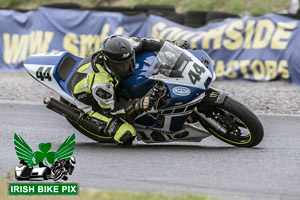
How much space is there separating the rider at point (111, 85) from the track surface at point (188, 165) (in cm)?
30

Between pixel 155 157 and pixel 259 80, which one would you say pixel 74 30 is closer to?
pixel 259 80

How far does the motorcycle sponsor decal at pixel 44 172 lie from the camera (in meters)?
4.95

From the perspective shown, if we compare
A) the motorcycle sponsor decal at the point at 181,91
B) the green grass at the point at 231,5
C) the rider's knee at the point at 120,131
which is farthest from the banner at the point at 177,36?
the motorcycle sponsor decal at the point at 181,91

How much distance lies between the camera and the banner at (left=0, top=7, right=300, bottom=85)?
1290 centimetres

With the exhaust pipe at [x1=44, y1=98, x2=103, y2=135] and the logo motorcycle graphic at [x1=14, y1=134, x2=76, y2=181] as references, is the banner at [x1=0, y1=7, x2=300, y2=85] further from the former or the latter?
the logo motorcycle graphic at [x1=14, y1=134, x2=76, y2=181]

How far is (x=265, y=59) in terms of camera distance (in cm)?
1298

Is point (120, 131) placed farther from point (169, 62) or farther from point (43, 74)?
point (43, 74)

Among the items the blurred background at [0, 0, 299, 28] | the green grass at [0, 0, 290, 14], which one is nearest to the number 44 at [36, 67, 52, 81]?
the blurred background at [0, 0, 299, 28]

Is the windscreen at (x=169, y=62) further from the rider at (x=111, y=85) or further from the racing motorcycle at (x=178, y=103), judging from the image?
the rider at (x=111, y=85)

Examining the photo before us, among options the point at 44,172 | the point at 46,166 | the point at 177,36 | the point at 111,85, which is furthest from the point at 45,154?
the point at 177,36

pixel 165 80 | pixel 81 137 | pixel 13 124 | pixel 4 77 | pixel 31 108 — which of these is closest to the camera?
pixel 165 80

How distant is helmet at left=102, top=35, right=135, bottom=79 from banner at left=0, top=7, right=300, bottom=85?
274 inches

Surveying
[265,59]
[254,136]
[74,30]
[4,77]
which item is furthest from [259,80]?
[254,136]

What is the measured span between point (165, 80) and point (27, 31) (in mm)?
9404
